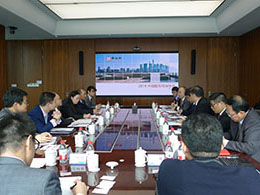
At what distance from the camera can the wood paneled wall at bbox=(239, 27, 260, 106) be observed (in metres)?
7.19

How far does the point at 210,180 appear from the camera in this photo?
1145 mm

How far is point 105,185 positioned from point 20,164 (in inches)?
25.9

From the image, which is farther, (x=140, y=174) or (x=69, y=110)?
(x=69, y=110)

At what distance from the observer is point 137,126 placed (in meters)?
3.86

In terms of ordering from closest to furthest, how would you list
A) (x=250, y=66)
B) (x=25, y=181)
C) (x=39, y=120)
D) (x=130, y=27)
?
(x=25, y=181), (x=39, y=120), (x=250, y=66), (x=130, y=27)

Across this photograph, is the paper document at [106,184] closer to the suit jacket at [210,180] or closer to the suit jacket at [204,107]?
the suit jacket at [210,180]

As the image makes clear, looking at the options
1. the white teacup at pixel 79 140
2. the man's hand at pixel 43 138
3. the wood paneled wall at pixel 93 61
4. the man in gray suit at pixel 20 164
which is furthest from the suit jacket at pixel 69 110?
the wood paneled wall at pixel 93 61

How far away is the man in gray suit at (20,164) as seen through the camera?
107cm

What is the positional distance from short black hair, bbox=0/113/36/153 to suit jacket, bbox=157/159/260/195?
0.73m

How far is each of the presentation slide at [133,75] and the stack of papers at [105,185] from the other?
717 cm

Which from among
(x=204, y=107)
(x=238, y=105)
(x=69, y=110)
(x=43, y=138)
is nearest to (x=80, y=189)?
(x=43, y=138)

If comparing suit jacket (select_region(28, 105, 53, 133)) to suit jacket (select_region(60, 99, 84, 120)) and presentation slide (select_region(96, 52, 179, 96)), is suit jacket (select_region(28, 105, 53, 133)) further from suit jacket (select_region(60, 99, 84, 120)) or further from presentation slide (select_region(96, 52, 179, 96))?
presentation slide (select_region(96, 52, 179, 96))

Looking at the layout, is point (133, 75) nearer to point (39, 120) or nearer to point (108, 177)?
point (39, 120)

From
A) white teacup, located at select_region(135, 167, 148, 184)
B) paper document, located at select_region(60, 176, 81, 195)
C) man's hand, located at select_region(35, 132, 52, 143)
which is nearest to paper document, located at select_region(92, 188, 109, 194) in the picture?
paper document, located at select_region(60, 176, 81, 195)
